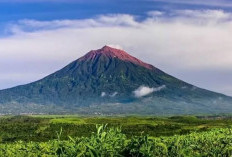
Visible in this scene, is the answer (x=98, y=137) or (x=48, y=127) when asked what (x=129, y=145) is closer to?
(x=98, y=137)

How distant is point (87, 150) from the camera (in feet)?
30.2

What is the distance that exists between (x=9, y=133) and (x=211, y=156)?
150944 millimetres

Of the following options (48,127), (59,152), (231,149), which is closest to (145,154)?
(59,152)

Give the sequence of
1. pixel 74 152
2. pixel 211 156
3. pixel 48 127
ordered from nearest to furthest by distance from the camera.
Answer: pixel 74 152 → pixel 211 156 → pixel 48 127

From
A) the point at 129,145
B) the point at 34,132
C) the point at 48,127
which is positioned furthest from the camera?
the point at 48,127

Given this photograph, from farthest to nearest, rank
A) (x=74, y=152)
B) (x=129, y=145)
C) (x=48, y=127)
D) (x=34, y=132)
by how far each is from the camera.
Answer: (x=48, y=127), (x=34, y=132), (x=129, y=145), (x=74, y=152)

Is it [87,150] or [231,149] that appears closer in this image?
[87,150]

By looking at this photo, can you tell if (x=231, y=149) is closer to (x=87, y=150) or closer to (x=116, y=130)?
(x=116, y=130)

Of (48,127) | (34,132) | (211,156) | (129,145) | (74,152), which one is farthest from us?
(48,127)

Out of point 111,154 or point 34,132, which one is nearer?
point 111,154

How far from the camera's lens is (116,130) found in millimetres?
9883

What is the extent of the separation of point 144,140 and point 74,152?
1.57 m

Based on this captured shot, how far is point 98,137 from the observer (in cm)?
934

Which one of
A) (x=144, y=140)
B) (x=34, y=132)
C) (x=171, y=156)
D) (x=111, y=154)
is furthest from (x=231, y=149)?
(x=34, y=132)
